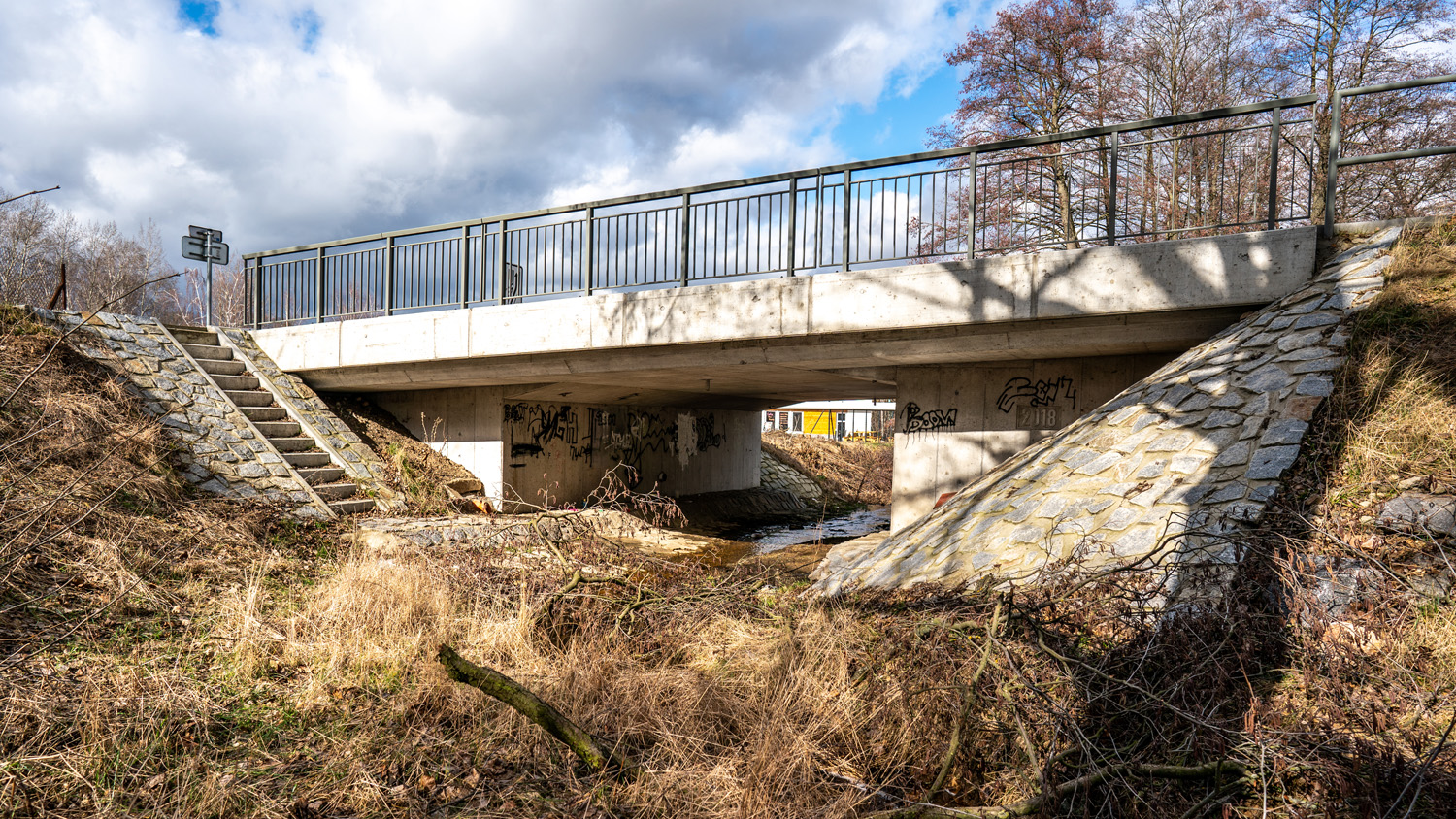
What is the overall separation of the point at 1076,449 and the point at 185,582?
741 centimetres

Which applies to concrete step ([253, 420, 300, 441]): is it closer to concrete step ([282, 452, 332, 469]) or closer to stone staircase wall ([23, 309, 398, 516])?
stone staircase wall ([23, 309, 398, 516])

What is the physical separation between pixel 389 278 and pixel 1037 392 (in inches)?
386

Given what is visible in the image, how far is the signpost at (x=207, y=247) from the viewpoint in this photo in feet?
44.1

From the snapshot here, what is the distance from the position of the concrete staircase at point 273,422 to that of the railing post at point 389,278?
231 cm

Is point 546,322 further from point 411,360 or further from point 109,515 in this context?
point 109,515

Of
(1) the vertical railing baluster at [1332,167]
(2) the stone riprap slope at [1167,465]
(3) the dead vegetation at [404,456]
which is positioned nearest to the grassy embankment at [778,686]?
(2) the stone riprap slope at [1167,465]

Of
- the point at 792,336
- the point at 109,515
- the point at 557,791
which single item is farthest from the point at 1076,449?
the point at 109,515

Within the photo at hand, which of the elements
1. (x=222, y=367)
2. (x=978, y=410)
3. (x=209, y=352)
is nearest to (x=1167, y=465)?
(x=978, y=410)

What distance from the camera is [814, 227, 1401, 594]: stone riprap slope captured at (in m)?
5.03

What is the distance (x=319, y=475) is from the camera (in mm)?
10938

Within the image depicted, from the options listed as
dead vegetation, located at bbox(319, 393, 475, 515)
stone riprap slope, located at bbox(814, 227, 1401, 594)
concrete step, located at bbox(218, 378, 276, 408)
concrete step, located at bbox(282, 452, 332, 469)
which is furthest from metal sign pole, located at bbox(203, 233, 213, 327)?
stone riprap slope, located at bbox(814, 227, 1401, 594)

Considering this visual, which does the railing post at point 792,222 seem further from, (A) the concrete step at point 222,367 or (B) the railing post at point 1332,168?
(A) the concrete step at point 222,367

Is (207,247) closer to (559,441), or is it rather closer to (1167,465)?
(559,441)

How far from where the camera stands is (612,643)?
15.5 feet
